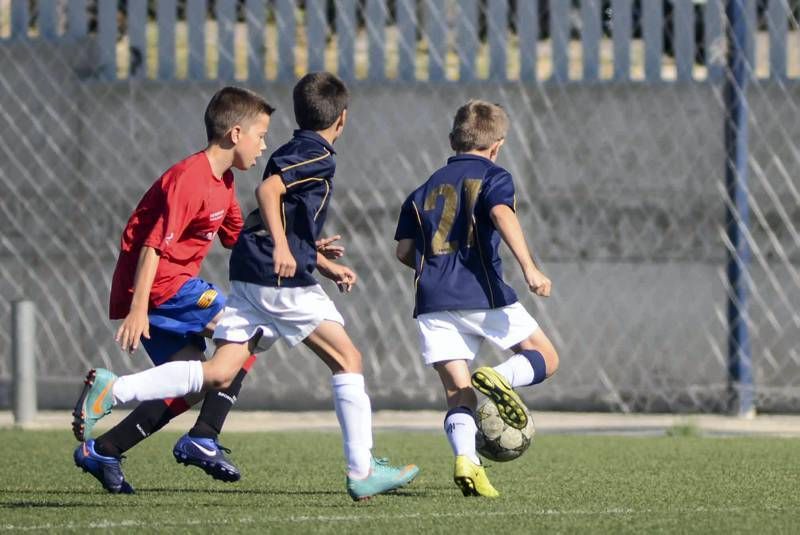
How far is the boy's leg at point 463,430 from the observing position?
5.40 meters

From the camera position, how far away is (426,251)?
5672mm

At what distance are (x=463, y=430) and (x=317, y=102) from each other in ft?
3.93

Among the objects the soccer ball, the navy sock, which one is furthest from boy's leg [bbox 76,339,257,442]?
the navy sock

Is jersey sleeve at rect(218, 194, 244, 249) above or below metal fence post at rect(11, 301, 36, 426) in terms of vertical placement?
above

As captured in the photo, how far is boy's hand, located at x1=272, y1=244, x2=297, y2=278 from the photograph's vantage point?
5084 millimetres

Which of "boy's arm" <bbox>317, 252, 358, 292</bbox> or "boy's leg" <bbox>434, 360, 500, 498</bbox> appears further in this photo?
"boy's arm" <bbox>317, 252, 358, 292</bbox>

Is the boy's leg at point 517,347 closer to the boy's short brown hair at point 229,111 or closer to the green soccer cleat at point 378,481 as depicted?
the green soccer cleat at point 378,481

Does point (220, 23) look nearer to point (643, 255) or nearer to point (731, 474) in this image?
point (643, 255)

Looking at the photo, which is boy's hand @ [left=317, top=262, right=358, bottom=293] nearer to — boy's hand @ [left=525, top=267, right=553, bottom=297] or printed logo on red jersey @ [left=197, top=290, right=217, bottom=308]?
printed logo on red jersey @ [left=197, top=290, right=217, bottom=308]

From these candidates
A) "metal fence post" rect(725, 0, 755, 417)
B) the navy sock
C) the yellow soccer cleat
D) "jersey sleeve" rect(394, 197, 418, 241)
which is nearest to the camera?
the yellow soccer cleat

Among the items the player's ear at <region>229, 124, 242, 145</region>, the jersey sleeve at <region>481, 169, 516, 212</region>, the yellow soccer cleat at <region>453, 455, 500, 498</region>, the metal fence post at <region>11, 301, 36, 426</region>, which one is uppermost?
the player's ear at <region>229, 124, 242, 145</region>

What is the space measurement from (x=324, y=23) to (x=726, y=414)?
316 centimetres

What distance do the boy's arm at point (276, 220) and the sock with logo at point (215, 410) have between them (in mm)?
719

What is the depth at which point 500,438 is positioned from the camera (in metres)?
5.59
